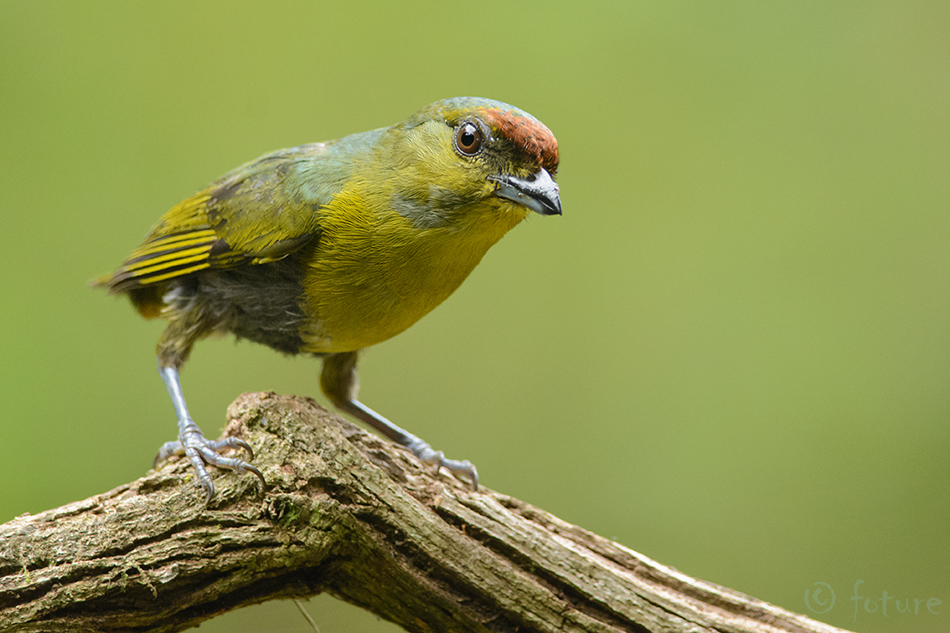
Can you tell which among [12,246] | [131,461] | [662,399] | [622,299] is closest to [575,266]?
[622,299]

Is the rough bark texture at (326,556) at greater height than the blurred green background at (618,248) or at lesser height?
lesser

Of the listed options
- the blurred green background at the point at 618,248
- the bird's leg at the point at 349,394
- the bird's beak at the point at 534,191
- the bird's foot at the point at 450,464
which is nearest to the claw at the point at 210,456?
the bird's leg at the point at 349,394

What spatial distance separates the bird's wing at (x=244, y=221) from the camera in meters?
3.35

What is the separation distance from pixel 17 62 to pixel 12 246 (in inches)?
45.0

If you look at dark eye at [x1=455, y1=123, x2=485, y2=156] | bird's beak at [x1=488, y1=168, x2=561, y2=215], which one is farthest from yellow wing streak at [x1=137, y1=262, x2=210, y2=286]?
bird's beak at [x1=488, y1=168, x2=561, y2=215]

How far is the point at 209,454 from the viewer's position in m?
3.05

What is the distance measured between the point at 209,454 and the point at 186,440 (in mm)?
191

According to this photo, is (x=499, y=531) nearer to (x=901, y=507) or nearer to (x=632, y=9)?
(x=901, y=507)

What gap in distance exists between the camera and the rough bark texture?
277cm

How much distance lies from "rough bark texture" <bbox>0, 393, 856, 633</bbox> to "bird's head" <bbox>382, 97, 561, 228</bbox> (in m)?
0.96

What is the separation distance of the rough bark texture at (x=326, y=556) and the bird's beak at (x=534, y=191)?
1.13 m

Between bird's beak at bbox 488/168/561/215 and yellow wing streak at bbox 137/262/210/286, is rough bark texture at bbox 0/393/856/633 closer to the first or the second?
yellow wing streak at bbox 137/262/210/286

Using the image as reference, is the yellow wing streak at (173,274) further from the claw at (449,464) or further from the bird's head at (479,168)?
the claw at (449,464)

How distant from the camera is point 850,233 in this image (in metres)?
5.31
